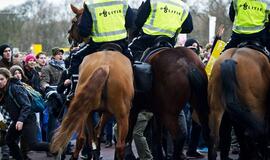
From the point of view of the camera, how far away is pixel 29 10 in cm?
5025

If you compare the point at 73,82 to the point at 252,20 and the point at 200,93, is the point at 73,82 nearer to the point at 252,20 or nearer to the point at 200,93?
the point at 200,93

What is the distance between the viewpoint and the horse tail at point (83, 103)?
7391 millimetres

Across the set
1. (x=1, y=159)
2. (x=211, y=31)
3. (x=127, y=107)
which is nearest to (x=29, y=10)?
(x=211, y=31)

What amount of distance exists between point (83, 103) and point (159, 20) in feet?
8.00

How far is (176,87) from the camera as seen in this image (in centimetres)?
823

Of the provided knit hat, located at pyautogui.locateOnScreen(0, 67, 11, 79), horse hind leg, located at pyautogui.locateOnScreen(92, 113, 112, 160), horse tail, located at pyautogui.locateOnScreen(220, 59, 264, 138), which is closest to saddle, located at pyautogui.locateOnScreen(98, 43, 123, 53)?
horse hind leg, located at pyautogui.locateOnScreen(92, 113, 112, 160)

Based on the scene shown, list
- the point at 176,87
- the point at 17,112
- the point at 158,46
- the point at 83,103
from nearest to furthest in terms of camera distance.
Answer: the point at 83,103, the point at 176,87, the point at 158,46, the point at 17,112

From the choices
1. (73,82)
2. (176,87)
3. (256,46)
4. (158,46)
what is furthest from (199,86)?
(73,82)

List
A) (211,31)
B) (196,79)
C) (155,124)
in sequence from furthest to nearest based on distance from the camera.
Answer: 1. (211,31)
2. (155,124)
3. (196,79)

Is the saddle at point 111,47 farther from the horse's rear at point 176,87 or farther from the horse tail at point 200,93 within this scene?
the horse tail at point 200,93

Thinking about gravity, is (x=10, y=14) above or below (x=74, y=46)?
below

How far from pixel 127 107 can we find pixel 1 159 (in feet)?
13.5

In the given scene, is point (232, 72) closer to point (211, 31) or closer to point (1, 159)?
point (1, 159)

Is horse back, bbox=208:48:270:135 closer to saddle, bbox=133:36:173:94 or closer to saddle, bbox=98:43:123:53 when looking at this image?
saddle, bbox=133:36:173:94
